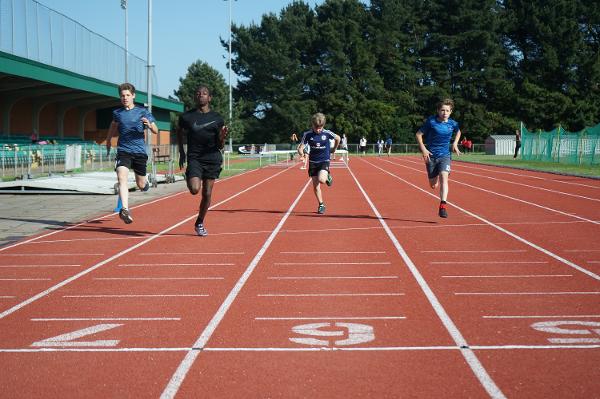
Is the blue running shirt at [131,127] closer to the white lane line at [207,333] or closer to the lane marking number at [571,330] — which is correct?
the white lane line at [207,333]

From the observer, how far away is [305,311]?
559 cm

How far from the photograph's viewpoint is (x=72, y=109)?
4753 centimetres

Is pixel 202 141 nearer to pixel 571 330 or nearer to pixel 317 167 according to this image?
pixel 317 167

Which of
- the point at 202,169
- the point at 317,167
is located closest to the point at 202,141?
the point at 202,169

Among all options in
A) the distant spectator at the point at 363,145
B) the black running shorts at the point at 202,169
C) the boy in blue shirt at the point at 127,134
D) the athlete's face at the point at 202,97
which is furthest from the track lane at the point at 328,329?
the distant spectator at the point at 363,145

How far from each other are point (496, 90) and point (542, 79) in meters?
4.92

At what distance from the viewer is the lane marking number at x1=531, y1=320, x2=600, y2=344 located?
470 centimetres

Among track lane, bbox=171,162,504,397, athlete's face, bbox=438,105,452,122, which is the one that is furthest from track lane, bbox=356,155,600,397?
athlete's face, bbox=438,105,452,122

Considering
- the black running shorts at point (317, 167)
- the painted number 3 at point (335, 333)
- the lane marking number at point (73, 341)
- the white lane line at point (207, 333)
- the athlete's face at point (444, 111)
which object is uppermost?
the athlete's face at point (444, 111)

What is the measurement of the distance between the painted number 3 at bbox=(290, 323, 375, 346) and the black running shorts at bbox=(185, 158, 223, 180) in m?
4.82

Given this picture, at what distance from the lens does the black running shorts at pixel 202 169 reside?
9.60 meters

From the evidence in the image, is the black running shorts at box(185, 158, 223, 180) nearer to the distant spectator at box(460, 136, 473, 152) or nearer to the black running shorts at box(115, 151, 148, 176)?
the black running shorts at box(115, 151, 148, 176)

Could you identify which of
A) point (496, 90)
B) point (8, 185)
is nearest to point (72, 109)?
point (8, 185)

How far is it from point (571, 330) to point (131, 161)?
723 centimetres
